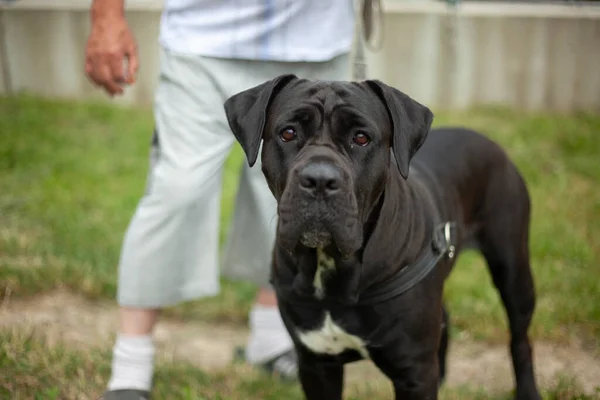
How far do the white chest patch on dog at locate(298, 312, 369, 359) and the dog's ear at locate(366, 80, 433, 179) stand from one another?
0.55m

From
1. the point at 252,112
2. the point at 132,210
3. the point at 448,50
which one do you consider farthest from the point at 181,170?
the point at 448,50

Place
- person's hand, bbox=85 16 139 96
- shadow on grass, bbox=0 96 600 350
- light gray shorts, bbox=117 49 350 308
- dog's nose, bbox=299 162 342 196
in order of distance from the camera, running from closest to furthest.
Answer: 1. dog's nose, bbox=299 162 342 196
2. person's hand, bbox=85 16 139 96
3. light gray shorts, bbox=117 49 350 308
4. shadow on grass, bbox=0 96 600 350

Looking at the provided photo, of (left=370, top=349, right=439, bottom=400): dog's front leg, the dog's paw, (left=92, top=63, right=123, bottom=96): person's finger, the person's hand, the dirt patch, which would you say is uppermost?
the person's hand

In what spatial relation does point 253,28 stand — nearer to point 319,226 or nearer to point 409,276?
point 319,226

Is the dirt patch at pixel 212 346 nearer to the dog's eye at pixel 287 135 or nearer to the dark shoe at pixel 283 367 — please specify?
the dark shoe at pixel 283 367

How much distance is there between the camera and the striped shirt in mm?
3176

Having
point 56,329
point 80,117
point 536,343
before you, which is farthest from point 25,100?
point 536,343

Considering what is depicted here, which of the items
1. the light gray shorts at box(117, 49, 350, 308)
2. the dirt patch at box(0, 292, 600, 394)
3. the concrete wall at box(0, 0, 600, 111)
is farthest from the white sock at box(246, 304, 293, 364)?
the concrete wall at box(0, 0, 600, 111)

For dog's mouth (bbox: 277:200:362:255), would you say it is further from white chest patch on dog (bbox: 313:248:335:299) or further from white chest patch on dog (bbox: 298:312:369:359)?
white chest patch on dog (bbox: 298:312:369:359)

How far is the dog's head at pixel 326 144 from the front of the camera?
8.15 ft

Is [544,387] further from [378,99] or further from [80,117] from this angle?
[80,117]

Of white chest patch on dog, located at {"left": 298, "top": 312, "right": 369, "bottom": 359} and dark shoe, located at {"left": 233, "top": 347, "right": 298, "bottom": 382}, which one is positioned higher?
white chest patch on dog, located at {"left": 298, "top": 312, "right": 369, "bottom": 359}

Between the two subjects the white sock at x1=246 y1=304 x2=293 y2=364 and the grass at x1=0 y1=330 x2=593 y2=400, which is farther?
the white sock at x1=246 y1=304 x2=293 y2=364

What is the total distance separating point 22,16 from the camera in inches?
303
